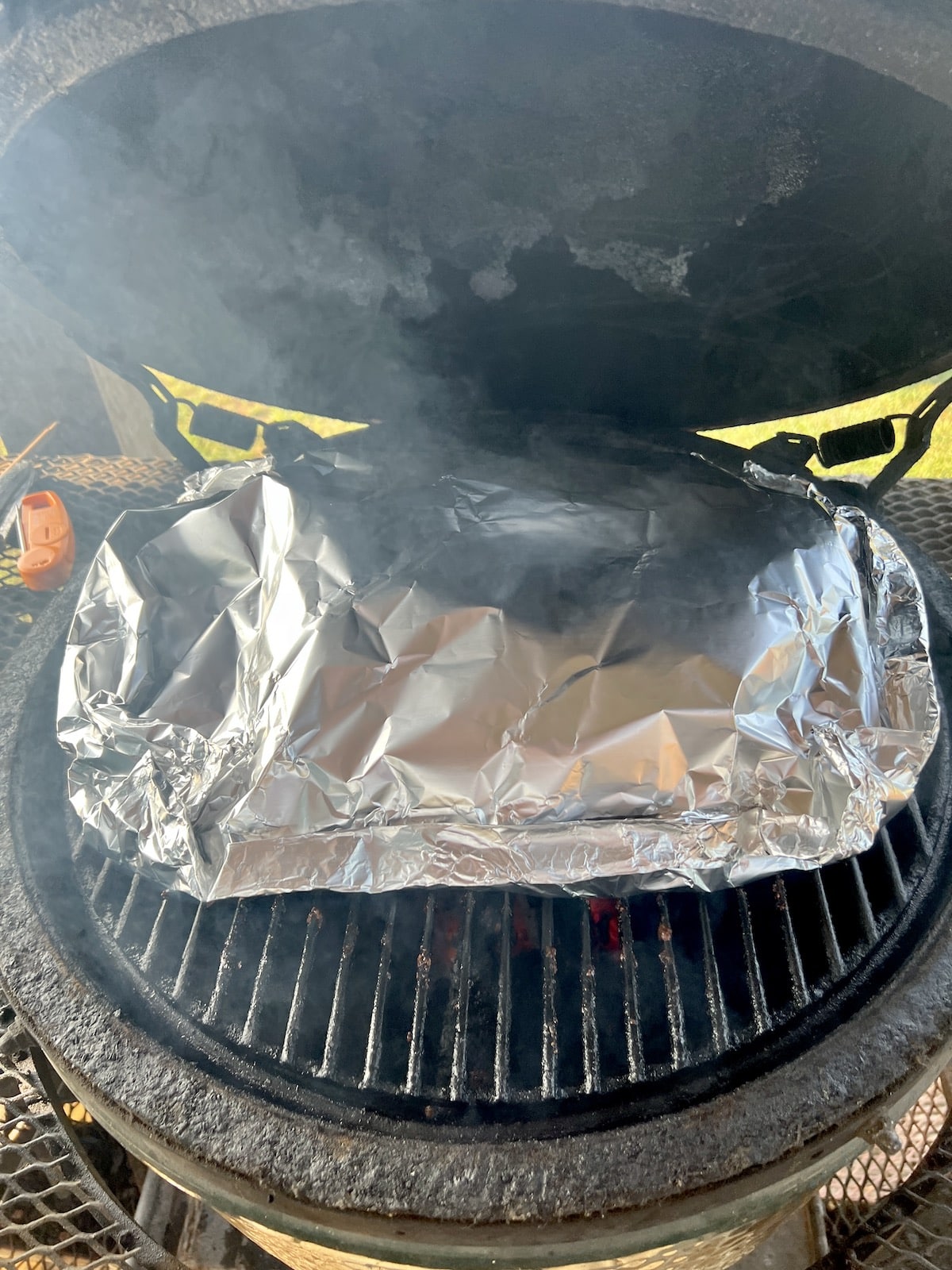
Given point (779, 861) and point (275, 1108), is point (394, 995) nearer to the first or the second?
point (275, 1108)

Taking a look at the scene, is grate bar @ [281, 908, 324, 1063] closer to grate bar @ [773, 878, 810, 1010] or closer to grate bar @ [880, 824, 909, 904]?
grate bar @ [773, 878, 810, 1010]

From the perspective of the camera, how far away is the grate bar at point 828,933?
2.91ft

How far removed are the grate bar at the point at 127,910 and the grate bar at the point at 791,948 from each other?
2.58 ft

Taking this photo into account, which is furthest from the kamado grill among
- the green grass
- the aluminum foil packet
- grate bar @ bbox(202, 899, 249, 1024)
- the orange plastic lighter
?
the green grass

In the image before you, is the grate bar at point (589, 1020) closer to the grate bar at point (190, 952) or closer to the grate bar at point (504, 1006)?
the grate bar at point (504, 1006)

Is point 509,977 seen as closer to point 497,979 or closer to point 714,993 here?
point 497,979

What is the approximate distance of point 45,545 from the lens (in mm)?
1907

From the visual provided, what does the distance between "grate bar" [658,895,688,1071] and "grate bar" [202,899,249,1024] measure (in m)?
0.51

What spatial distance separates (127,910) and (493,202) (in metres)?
1.13

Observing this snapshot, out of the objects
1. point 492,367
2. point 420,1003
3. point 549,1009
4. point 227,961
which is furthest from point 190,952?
point 492,367

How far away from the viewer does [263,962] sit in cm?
92

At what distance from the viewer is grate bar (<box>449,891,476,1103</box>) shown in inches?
32.4

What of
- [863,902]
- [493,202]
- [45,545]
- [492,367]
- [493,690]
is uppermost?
[493,202]

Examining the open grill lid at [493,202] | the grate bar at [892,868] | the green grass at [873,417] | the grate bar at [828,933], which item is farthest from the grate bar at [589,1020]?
the green grass at [873,417]
